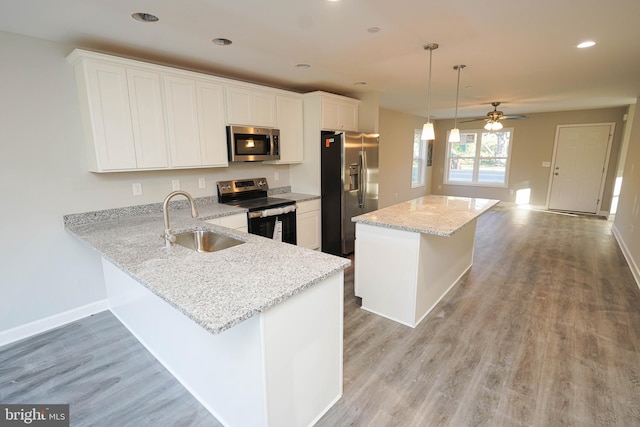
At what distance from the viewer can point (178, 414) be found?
174 cm

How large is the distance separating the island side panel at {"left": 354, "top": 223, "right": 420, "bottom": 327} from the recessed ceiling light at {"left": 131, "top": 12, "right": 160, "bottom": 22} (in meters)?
2.18

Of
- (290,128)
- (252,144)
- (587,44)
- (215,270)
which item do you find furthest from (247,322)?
(587,44)

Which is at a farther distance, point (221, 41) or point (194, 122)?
point (194, 122)

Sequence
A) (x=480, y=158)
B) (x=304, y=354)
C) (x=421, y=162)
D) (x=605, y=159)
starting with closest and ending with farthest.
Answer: (x=304, y=354) → (x=605, y=159) → (x=480, y=158) → (x=421, y=162)

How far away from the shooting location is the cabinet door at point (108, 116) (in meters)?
2.38

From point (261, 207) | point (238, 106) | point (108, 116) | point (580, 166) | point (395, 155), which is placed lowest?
point (261, 207)

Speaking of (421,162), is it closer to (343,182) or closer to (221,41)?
(343,182)

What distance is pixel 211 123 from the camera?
314 cm

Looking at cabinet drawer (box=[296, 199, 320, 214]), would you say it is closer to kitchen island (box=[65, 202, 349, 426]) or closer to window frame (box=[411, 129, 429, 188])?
kitchen island (box=[65, 202, 349, 426])

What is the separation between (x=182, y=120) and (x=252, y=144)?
0.84 metres

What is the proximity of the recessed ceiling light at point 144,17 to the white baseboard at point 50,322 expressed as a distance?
8.03 ft

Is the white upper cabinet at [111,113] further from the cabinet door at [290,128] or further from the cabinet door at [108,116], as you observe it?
the cabinet door at [290,128]

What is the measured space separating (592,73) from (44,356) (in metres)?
6.09

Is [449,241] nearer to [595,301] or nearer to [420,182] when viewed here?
[595,301]
